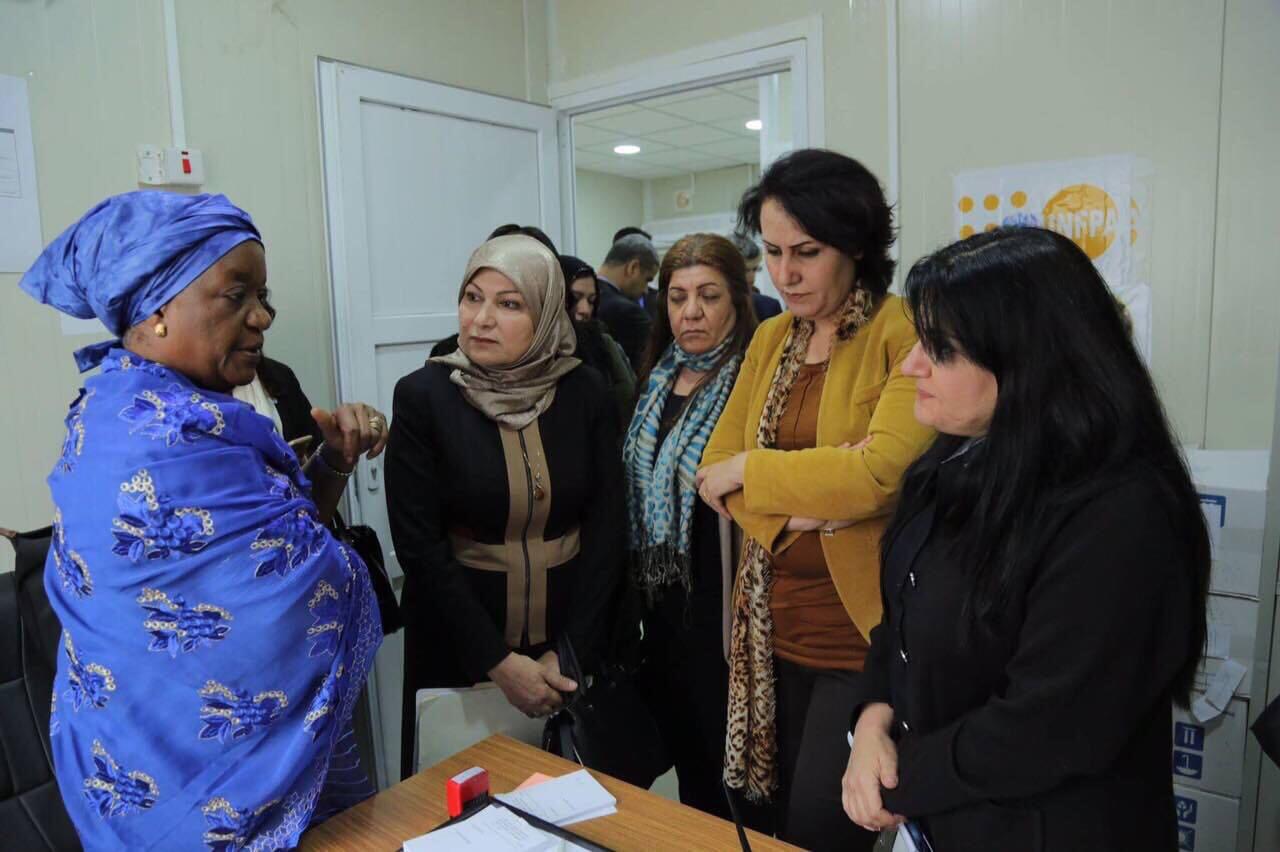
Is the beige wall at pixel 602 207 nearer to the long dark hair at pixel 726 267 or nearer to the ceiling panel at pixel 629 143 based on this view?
the ceiling panel at pixel 629 143

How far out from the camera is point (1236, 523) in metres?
1.88

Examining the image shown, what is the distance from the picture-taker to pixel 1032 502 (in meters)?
0.96

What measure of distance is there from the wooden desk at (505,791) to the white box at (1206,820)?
1.41m

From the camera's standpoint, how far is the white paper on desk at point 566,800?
112cm

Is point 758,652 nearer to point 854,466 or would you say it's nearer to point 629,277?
point 854,466

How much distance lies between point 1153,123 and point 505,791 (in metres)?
2.24

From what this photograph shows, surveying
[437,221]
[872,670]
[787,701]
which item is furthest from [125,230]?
[437,221]

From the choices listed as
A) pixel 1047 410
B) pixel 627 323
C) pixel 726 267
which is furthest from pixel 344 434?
pixel 627 323

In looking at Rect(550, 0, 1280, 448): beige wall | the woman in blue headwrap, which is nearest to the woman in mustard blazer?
the woman in blue headwrap

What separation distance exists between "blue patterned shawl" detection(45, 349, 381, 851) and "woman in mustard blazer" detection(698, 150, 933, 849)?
0.79m

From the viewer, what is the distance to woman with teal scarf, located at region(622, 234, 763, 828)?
1.81m

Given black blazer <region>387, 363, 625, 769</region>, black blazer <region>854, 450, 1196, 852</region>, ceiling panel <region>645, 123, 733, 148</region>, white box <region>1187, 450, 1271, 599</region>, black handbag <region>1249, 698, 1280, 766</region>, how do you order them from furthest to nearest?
ceiling panel <region>645, 123, 733, 148</region> < white box <region>1187, 450, 1271, 599</region> < black blazer <region>387, 363, 625, 769</region> < black handbag <region>1249, 698, 1280, 766</region> < black blazer <region>854, 450, 1196, 852</region>

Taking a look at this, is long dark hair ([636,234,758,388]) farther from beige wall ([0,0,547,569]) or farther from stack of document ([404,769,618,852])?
beige wall ([0,0,547,569])

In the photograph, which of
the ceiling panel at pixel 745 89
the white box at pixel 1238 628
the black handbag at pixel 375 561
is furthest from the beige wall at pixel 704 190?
the black handbag at pixel 375 561
